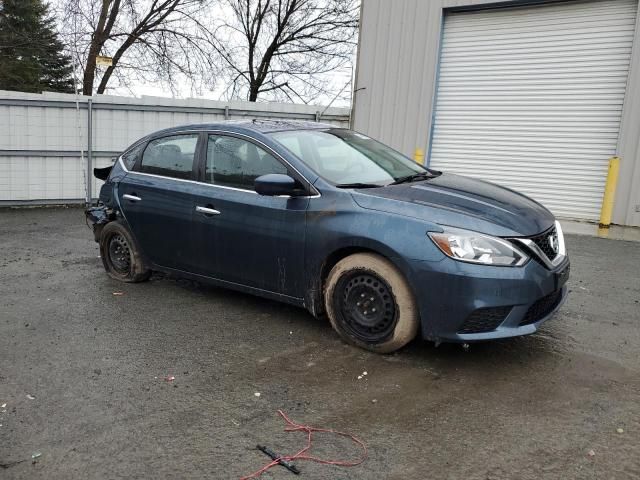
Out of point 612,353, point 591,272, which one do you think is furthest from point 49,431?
point 591,272

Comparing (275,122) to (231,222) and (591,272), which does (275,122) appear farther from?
(591,272)

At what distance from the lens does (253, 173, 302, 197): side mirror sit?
169 inches

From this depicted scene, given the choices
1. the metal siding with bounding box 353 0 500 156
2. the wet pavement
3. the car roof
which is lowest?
the wet pavement

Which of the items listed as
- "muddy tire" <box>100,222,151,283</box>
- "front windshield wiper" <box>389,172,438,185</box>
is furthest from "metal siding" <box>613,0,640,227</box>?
"muddy tire" <box>100,222,151,283</box>

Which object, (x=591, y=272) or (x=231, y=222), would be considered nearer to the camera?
(x=231, y=222)

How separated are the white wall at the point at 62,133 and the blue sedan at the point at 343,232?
6.41 meters

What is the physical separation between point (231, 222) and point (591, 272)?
4.25 m

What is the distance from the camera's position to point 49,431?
10.2 feet

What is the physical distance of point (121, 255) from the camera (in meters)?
6.03

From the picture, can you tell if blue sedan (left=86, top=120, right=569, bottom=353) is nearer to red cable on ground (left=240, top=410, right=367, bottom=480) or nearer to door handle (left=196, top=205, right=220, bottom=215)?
door handle (left=196, top=205, right=220, bottom=215)

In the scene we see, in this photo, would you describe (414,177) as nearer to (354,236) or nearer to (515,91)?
(354,236)

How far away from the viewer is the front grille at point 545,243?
383cm

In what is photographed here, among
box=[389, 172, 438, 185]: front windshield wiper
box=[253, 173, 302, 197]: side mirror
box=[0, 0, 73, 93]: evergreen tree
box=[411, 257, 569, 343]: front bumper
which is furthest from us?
box=[0, 0, 73, 93]: evergreen tree

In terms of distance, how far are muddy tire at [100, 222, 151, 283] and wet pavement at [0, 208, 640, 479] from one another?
1.40ft
